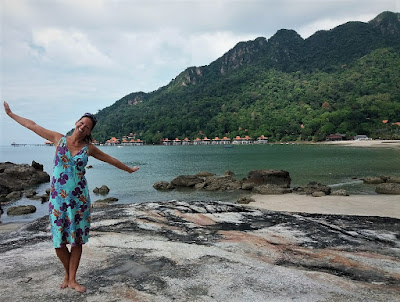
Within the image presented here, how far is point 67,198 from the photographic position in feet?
15.8

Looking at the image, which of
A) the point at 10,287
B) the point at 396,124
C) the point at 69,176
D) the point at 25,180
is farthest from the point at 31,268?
the point at 396,124

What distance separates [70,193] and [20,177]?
39.4 m

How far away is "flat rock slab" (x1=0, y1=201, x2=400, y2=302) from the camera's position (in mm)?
5016

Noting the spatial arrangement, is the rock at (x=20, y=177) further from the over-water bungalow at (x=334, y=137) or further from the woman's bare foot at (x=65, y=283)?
the over-water bungalow at (x=334, y=137)

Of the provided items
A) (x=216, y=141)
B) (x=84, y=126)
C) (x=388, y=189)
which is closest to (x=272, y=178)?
(x=388, y=189)

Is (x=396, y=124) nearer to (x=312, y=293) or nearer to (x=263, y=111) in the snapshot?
(x=263, y=111)

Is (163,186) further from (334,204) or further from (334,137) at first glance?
(334,137)

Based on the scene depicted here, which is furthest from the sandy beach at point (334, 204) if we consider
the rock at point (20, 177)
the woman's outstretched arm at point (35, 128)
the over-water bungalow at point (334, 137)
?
the over-water bungalow at point (334, 137)

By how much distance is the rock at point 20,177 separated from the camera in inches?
1363

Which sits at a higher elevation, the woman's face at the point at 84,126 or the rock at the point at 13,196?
the woman's face at the point at 84,126

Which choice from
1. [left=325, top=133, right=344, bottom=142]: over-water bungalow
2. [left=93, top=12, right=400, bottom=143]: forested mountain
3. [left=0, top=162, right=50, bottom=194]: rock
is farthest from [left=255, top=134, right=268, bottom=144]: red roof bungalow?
[left=0, top=162, right=50, bottom=194]: rock

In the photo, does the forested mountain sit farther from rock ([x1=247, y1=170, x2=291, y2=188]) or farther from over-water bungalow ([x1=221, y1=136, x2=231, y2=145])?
rock ([x1=247, y1=170, x2=291, y2=188])

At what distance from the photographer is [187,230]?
31.1 feet

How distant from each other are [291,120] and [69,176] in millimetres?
150809
